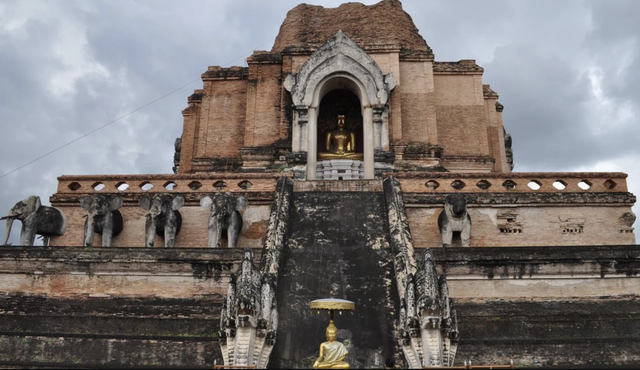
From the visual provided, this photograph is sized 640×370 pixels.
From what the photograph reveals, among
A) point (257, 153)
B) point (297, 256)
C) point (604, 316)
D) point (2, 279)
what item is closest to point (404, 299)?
point (297, 256)

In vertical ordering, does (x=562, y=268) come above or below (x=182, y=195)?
below

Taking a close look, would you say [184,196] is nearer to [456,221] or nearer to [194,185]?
[194,185]

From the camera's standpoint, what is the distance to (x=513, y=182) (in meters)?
16.9

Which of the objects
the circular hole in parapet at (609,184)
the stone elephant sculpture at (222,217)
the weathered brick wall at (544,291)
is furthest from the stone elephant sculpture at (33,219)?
the circular hole in parapet at (609,184)

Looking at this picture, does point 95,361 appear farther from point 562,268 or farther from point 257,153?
point 257,153

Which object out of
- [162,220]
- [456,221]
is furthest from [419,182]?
[162,220]

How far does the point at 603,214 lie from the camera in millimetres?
16406

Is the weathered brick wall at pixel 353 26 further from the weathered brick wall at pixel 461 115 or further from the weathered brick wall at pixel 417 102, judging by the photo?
the weathered brick wall at pixel 461 115

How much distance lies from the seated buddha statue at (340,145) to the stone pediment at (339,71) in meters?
2.40

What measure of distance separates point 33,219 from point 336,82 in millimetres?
10566

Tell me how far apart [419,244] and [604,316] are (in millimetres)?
5507

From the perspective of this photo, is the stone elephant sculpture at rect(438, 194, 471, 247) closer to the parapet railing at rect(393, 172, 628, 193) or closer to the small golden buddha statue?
the parapet railing at rect(393, 172, 628, 193)

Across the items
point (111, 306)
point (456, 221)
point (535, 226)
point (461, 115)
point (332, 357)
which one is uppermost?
point (461, 115)

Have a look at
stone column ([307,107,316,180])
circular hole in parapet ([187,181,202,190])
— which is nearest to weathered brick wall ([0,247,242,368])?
circular hole in parapet ([187,181,202,190])
